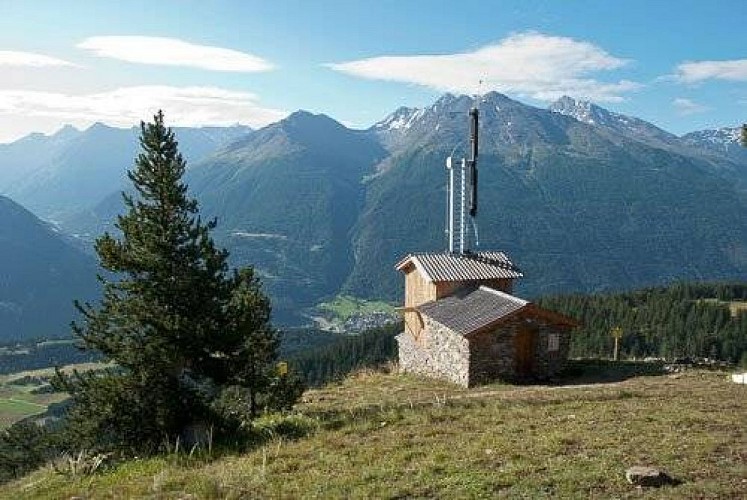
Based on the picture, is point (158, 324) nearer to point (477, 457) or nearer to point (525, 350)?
point (477, 457)

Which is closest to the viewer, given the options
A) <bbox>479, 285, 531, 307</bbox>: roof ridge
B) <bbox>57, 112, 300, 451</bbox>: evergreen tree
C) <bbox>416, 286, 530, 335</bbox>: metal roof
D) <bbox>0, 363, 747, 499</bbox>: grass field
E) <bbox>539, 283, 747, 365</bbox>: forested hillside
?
<bbox>0, 363, 747, 499</bbox>: grass field

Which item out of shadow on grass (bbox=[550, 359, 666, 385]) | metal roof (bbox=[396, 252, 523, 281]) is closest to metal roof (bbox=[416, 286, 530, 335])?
metal roof (bbox=[396, 252, 523, 281])

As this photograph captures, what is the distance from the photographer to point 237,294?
24.9 m

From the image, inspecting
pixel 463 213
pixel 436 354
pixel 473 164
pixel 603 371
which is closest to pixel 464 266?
pixel 463 213

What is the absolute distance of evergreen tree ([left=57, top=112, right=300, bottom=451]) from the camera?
20.0 m

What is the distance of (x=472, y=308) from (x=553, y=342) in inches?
184

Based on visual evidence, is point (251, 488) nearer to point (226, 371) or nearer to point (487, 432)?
point (487, 432)

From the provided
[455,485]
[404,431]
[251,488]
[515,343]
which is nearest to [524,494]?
[455,485]

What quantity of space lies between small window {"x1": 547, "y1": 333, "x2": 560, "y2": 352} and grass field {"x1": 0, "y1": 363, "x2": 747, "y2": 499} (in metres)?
12.6

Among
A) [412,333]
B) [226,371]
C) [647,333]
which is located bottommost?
[647,333]

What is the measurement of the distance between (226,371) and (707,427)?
44.8 ft

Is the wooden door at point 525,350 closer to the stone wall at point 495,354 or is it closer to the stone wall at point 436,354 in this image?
the stone wall at point 495,354

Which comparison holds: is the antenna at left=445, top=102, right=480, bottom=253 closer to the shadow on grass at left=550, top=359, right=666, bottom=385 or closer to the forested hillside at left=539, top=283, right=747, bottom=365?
the shadow on grass at left=550, top=359, right=666, bottom=385

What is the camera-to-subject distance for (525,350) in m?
35.8
